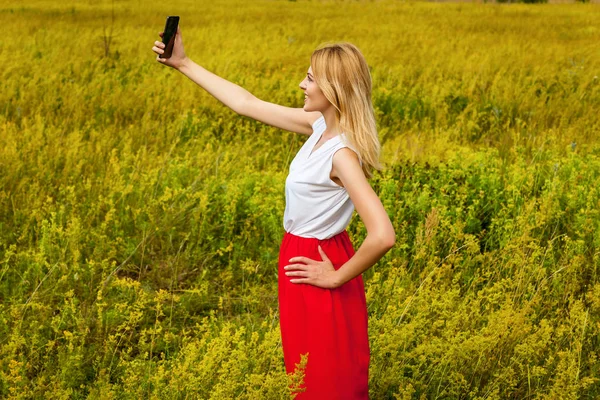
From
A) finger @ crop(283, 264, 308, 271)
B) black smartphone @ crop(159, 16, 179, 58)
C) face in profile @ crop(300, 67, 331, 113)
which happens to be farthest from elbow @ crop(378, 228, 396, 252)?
black smartphone @ crop(159, 16, 179, 58)

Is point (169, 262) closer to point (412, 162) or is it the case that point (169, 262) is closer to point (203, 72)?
point (203, 72)

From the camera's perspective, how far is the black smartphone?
2.50 metres

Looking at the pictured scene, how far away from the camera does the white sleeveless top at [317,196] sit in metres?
2.05

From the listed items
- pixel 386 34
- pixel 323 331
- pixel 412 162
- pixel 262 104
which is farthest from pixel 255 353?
pixel 386 34

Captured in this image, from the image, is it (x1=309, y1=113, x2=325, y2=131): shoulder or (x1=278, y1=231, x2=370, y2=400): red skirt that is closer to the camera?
(x1=278, y1=231, x2=370, y2=400): red skirt

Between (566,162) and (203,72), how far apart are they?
2.94 m

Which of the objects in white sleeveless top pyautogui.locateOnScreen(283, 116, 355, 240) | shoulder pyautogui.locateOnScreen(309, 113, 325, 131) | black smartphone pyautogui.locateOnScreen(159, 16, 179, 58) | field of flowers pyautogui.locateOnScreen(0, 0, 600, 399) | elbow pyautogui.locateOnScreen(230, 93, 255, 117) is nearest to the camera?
white sleeveless top pyautogui.locateOnScreen(283, 116, 355, 240)

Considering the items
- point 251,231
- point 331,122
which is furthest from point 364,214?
point 251,231

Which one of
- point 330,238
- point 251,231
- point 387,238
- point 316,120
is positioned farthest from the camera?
point 251,231

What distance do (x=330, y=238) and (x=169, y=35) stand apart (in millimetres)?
935

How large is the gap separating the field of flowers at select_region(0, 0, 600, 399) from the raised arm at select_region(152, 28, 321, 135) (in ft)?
2.33

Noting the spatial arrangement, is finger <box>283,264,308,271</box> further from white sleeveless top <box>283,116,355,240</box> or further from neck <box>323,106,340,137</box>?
neck <box>323,106,340,137</box>

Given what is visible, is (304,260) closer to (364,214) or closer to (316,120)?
(364,214)

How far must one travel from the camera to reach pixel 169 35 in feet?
8.41
